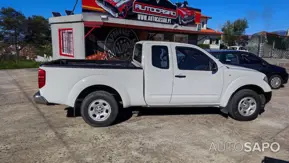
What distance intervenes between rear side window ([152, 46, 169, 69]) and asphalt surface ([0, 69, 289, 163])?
1330mm

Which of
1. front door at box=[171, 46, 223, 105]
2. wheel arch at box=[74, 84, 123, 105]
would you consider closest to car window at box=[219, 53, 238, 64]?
front door at box=[171, 46, 223, 105]

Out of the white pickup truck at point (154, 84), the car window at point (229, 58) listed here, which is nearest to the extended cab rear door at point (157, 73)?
the white pickup truck at point (154, 84)

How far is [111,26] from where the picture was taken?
950cm

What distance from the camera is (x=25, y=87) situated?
8.91 meters

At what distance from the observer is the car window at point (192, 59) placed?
507 cm

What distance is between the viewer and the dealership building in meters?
9.66

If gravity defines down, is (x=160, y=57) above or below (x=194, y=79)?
above

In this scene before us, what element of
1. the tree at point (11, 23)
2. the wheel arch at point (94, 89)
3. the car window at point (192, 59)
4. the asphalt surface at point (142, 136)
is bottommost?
the asphalt surface at point (142, 136)

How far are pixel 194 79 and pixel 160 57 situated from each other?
915 mm

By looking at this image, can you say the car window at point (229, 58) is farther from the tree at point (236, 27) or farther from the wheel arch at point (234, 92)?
the tree at point (236, 27)

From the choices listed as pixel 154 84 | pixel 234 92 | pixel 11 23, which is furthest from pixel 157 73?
pixel 11 23

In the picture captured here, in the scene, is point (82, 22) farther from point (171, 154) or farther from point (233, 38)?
point (233, 38)

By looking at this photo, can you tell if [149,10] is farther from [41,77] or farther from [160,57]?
[41,77]

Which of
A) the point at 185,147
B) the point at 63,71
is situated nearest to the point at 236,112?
the point at 185,147
